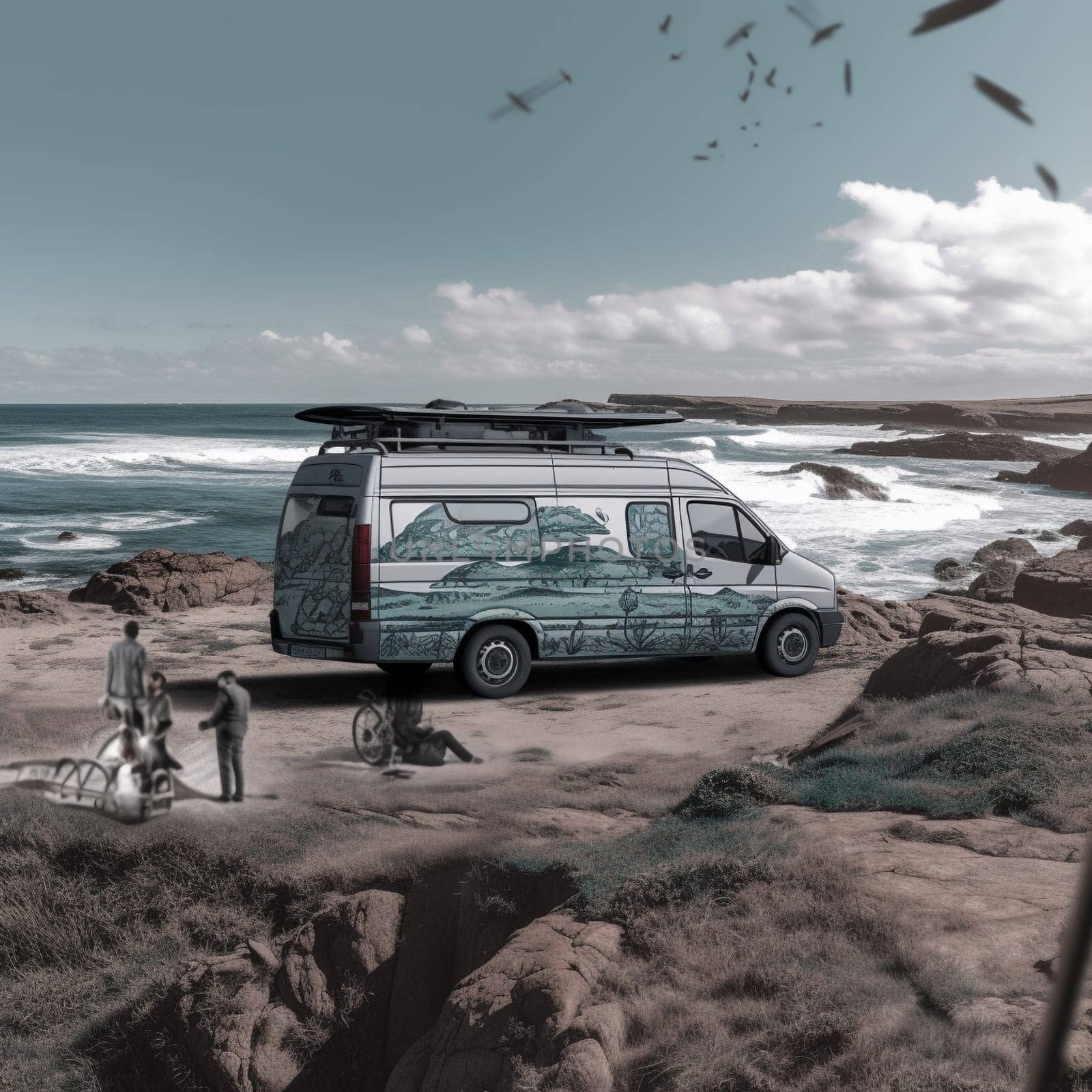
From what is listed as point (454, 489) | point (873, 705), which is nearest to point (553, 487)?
point (454, 489)

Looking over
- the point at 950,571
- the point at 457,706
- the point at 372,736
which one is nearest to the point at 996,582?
the point at 950,571

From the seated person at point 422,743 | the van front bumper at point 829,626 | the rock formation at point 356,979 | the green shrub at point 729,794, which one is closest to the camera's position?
the rock formation at point 356,979

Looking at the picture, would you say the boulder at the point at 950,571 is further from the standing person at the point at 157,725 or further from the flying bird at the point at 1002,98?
the flying bird at the point at 1002,98

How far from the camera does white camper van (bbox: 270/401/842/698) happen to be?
→ 36.2 feet

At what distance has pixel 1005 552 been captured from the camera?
3006 centimetres

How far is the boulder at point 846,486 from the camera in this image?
47062 mm

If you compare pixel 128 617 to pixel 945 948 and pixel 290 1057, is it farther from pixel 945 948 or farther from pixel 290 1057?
pixel 945 948

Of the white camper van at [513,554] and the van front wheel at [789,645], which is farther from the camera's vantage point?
the van front wheel at [789,645]

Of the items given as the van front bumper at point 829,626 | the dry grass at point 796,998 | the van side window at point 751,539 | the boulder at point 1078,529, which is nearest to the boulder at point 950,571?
the boulder at point 1078,529

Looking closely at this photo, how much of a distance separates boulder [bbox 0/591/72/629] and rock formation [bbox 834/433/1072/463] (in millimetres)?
63342

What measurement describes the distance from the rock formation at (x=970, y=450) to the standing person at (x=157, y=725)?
229 ft

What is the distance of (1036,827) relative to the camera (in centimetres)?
687

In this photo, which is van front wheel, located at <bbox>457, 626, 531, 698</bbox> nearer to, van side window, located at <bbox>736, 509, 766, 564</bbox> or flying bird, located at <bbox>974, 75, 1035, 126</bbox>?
van side window, located at <bbox>736, 509, 766, 564</bbox>

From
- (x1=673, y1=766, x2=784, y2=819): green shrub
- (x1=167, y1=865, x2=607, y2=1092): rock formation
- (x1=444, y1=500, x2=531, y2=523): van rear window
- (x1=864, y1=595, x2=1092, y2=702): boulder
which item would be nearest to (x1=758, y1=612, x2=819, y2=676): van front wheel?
(x1=864, y1=595, x2=1092, y2=702): boulder
